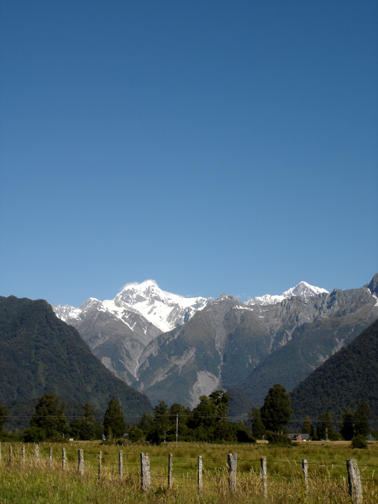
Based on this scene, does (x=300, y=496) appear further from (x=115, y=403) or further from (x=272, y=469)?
(x=115, y=403)

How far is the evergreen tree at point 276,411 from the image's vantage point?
4956 inches

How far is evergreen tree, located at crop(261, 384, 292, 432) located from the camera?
126 metres

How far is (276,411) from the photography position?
126m

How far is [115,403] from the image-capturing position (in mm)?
145125

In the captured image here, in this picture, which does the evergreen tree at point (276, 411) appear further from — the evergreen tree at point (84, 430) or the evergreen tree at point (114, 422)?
the evergreen tree at point (84, 430)

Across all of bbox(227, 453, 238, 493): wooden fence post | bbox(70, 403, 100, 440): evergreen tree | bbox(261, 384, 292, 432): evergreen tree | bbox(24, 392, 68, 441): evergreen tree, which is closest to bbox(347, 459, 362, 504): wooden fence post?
bbox(227, 453, 238, 493): wooden fence post

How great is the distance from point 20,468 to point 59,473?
3563 mm

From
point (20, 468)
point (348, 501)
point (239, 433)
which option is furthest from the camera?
point (239, 433)

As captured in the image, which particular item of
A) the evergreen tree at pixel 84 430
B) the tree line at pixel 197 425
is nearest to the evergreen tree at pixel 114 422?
the tree line at pixel 197 425

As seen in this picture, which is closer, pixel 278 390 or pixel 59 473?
pixel 59 473

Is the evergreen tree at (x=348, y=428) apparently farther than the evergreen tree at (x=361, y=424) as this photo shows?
Yes

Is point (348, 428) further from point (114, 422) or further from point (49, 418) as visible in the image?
point (49, 418)

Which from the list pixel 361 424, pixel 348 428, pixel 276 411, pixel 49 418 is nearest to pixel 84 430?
pixel 49 418

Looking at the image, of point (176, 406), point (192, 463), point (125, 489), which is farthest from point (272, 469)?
point (176, 406)
